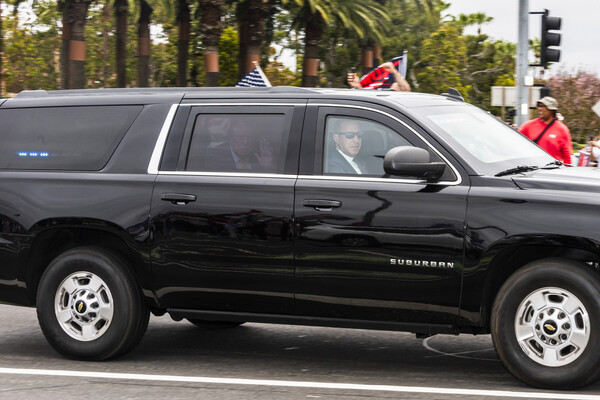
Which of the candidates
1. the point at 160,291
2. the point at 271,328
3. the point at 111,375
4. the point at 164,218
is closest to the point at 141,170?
the point at 164,218

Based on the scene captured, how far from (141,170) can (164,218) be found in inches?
15.3

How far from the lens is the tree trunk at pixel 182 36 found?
118 ft

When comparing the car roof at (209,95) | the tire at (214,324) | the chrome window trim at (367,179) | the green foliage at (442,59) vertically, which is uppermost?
the green foliage at (442,59)

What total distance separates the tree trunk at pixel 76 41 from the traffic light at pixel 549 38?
14.9 m

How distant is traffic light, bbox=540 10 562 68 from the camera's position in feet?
61.3

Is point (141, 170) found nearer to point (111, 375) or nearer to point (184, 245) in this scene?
point (184, 245)

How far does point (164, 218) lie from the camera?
643 cm

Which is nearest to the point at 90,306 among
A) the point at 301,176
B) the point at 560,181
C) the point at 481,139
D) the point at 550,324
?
the point at 301,176

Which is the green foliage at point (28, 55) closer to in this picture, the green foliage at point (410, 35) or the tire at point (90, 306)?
the green foliage at point (410, 35)

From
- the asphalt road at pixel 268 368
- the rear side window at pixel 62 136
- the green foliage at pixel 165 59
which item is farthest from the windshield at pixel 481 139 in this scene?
the green foliage at pixel 165 59

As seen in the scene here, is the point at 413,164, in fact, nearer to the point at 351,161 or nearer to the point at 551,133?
the point at 351,161

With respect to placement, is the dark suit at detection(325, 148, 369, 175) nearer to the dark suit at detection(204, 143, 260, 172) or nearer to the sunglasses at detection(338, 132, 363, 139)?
the sunglasses at detection(338, 132, 363, 139)

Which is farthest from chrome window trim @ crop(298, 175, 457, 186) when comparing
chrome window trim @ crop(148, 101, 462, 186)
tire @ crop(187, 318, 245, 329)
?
tire @ crop(187, 318, 245, 329)

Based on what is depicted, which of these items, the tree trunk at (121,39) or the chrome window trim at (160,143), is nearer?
the chrome window trim at (160,143)
